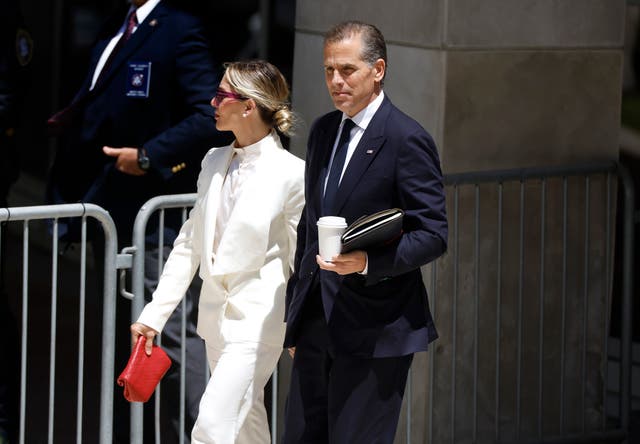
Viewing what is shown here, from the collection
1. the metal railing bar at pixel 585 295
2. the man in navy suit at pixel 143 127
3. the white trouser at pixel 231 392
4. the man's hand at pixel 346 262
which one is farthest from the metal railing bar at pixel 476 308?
the man's hand at pixel 346 262

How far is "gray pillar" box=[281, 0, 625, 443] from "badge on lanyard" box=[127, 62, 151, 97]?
0.89m

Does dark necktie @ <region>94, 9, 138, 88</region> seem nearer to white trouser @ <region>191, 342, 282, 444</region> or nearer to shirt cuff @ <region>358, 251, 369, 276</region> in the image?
white trouser @ <region>191, 342, 282, 444</region>

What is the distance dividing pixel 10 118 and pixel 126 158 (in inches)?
26.6

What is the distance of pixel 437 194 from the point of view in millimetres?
4688

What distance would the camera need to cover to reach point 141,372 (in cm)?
527

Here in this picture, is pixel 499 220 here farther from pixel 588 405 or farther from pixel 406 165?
pixel 406 165

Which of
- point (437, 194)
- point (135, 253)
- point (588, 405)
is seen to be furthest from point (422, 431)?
point (437, 194)

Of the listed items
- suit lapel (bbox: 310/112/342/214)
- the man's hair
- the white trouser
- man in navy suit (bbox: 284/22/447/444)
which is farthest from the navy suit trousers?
the man's hair

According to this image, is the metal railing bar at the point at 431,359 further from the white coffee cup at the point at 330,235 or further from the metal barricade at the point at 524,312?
the white coffee cup at the point at 330,235

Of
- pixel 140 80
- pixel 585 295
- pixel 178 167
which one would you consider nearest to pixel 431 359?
pixel 585 295

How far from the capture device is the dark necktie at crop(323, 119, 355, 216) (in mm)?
4770

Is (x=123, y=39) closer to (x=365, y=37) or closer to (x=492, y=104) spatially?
(x=492, y=104)

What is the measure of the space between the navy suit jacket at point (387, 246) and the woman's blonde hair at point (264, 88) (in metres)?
0.46

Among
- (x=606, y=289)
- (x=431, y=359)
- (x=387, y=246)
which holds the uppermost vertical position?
(x=387, y=246)
